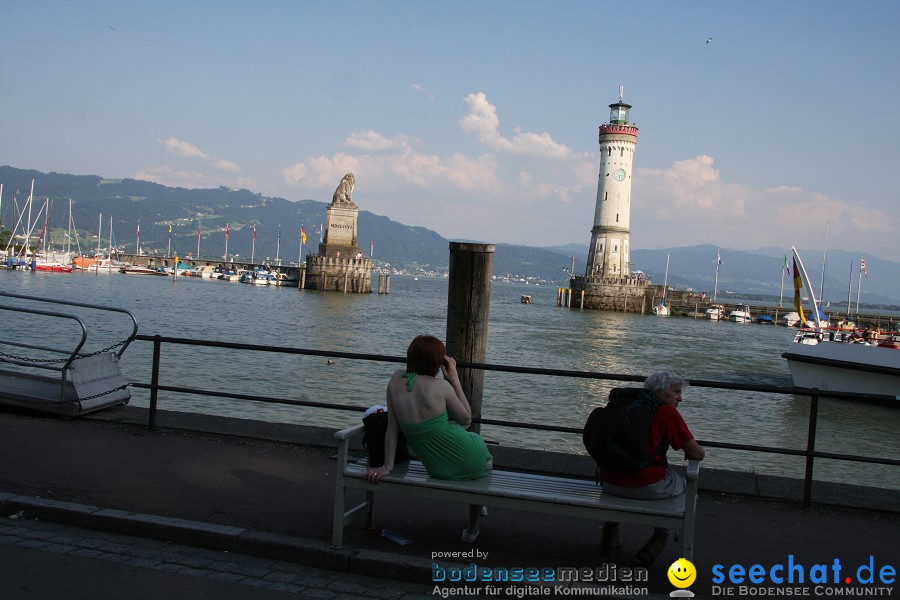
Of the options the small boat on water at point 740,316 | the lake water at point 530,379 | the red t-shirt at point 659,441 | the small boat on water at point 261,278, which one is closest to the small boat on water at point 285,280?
the small boat on water at point 261,278

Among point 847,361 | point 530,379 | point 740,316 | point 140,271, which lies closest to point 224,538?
point 530,379

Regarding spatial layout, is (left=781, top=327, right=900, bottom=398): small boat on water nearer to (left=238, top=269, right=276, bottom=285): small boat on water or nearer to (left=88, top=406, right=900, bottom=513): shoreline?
(left=88, top=406, right=900, bottom=513): shoreline

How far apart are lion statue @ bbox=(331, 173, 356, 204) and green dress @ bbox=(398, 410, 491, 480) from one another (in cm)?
11429

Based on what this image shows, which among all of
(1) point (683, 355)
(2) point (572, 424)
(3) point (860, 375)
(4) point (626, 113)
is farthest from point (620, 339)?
(4) point (626, 113)

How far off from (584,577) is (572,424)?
671 inches

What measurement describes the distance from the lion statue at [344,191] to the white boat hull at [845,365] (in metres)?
93.5

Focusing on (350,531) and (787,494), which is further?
(787,494)

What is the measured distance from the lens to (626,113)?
333ft

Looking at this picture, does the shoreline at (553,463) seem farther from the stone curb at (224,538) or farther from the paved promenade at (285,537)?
the stone curb at (224,538)

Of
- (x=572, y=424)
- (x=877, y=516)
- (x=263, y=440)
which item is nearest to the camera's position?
(x=877, y=516)

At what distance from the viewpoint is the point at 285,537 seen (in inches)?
216

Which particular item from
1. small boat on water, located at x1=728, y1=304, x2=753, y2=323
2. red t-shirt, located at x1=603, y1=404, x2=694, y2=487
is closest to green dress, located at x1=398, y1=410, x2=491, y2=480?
red t-shirt, located at x1=603, y1=404, x2=694, y2=487

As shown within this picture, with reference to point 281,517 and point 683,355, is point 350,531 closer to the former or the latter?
point 281,517

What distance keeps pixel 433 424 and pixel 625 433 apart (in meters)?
1.18
